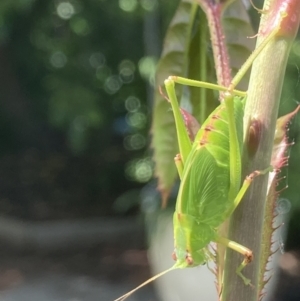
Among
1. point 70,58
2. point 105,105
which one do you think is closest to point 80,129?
point 105,105

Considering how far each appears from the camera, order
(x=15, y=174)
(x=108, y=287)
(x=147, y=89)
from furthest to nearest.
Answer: (x=15, y=174)
(x=147, y=89)
(x=108, y=287)

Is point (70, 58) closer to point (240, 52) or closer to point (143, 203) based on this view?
point (143, 203)

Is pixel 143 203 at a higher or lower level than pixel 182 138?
lower

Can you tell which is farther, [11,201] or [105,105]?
[11,201]

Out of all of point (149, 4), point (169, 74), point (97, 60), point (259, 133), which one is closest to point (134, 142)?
point (97, 60)

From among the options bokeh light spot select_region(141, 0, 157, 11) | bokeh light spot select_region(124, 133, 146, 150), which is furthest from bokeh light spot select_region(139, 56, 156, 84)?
bokeh light spot select_region(124, 133, 146, 150)

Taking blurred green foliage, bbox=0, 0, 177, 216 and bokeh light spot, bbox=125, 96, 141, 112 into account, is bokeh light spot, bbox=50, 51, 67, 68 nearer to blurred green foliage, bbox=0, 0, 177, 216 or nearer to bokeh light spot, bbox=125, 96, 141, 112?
blurred green foliage, bbox=0, 0, 177, 216
